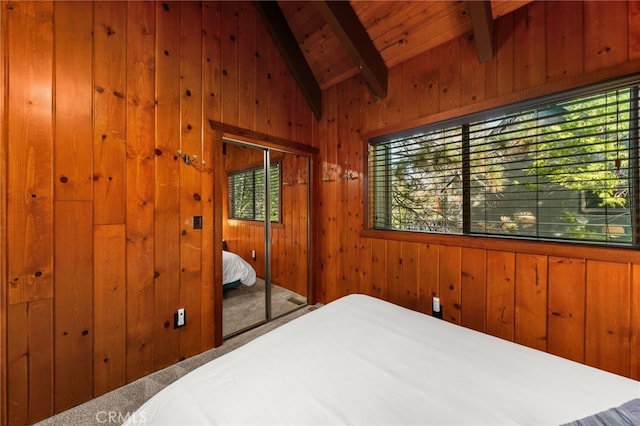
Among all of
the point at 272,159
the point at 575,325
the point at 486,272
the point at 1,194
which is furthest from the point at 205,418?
the point at 272,159

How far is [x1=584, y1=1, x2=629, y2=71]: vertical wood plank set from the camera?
1514mm

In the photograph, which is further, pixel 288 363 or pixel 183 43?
pixel 183 43

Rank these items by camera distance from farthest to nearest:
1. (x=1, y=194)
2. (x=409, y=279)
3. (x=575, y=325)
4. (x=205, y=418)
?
(x=409, y=279) → (x=575, y=325) → (x=1, y=194) → (x=205, y=418)

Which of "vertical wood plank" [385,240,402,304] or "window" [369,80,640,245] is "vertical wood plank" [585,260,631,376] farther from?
"vertical wood plank" [385,240,402,304]

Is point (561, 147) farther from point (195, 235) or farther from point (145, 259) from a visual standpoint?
point (145, 259)

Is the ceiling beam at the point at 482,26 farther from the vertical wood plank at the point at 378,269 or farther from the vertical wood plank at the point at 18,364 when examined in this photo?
the vertical wood plank at the point at 18,364

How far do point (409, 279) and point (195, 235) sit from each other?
1987 mm

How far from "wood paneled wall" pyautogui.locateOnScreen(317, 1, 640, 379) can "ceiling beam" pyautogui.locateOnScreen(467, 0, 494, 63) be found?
8 centimetres

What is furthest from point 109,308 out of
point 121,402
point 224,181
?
point 224,181

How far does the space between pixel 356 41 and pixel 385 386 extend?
2.57 meters

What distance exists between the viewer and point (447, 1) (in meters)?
1.96

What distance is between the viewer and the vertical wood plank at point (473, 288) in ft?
6.63

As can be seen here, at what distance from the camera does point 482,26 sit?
1818 millimetres

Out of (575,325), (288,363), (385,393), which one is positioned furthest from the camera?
(575,325)
